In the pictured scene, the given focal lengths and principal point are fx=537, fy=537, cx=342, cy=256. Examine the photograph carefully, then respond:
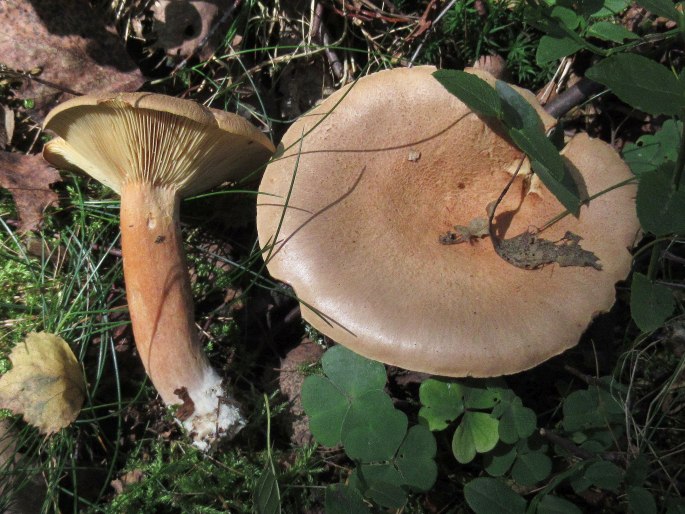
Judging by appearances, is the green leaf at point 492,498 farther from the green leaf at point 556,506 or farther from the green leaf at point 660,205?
the green leaf at point 660,205

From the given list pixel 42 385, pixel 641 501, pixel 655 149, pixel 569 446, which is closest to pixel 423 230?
pixel 569 446

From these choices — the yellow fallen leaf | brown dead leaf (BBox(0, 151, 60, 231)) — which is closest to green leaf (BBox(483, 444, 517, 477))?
the yellow fallen leaf

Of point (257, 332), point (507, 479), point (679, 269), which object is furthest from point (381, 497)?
point (679, 269)

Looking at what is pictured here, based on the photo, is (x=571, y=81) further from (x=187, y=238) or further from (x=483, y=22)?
(x=187, y=238)

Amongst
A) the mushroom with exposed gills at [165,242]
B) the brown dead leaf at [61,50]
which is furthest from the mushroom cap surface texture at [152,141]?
the brown dead leaf at [61,50]

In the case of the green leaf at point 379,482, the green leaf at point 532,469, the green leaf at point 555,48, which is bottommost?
the green leaf at point 532,469

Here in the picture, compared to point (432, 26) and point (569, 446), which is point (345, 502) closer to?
point (569, 446)
